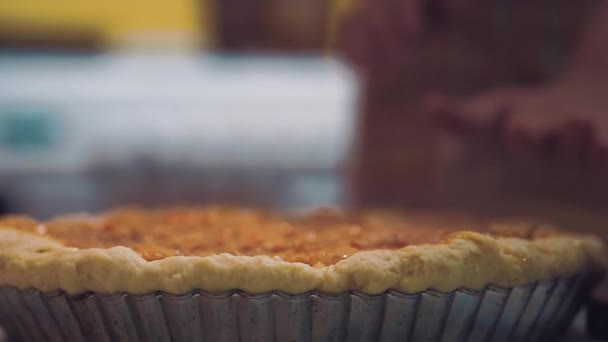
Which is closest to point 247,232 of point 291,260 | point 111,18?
point 291,260

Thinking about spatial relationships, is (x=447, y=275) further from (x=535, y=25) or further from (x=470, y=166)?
(x=535, y=25)

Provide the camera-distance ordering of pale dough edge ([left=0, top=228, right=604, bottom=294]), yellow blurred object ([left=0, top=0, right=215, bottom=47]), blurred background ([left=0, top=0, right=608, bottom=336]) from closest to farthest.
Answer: pale dough edge ([left=0, top=228, right=604, bottom=294]), blurred background ([left=0, top=0, right=608, bottom=336]), yellow blurred object ([left=0, top=0, right=215, bottom=47])

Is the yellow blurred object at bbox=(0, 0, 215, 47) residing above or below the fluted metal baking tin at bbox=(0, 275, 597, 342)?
below

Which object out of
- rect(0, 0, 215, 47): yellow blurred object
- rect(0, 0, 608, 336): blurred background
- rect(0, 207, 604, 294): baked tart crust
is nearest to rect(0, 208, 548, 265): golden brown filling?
rect(0, 207, 604, 294): baked tart crust

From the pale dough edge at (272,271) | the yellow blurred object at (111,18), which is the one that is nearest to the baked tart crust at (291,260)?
the pale dough edge at (272,271)

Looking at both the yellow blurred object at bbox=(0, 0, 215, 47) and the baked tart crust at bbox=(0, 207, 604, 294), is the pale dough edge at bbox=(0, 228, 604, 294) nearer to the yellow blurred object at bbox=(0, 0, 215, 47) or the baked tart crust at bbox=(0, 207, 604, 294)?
the baked tart crust at bbox=(0, 207, 604, 294)

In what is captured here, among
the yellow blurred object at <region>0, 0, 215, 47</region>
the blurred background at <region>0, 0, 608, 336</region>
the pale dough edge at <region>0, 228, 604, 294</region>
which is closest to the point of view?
the pale dough edge at <region>0, 228, 604, 294</region>
